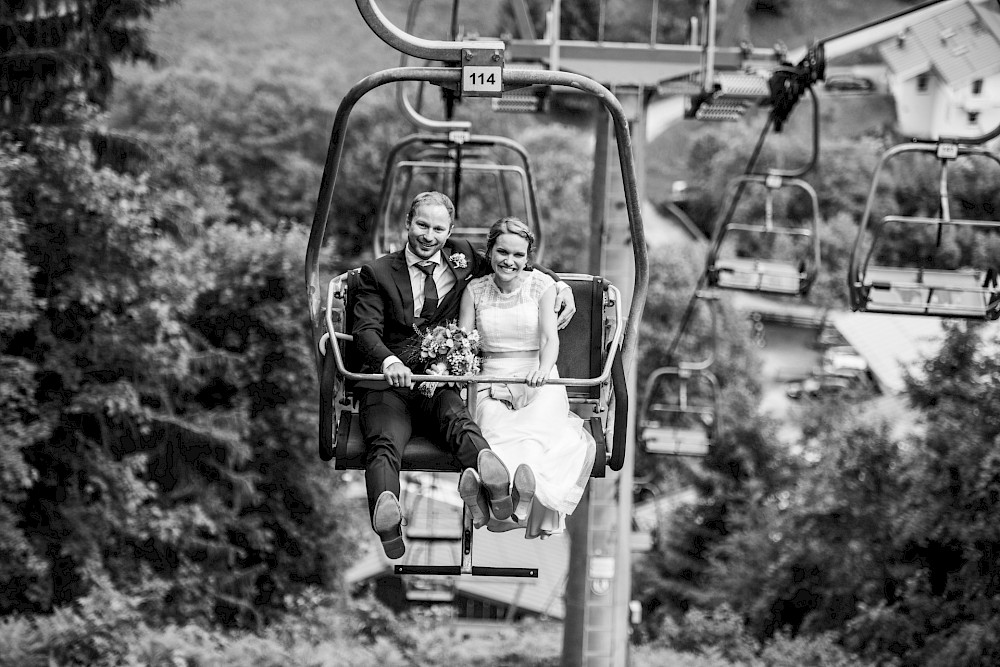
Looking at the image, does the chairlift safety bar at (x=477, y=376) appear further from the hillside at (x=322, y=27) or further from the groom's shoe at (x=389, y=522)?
the hillside at (x=322, y=27)

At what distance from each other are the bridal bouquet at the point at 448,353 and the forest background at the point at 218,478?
6257 millimetres

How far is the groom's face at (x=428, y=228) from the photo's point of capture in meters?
4.45

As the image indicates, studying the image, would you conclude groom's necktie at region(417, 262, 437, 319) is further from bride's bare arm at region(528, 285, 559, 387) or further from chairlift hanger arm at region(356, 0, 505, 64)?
chairlift hanger arm at region(356, 0, 505, 64)

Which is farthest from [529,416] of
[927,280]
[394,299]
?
[927,280]

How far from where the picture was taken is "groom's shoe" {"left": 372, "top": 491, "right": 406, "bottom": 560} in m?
3.99

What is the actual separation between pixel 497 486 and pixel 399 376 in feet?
1.53

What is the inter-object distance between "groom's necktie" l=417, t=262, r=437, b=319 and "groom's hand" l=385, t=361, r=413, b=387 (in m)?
0.49

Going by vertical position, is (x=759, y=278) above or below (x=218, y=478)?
above

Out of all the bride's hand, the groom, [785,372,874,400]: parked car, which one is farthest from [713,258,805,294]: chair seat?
[785,372,874,400]: parked car

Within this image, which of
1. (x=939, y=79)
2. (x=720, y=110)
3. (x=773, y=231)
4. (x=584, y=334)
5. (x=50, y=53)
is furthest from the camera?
(x=939, y=79)

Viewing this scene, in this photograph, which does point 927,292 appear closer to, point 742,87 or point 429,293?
point 742,87

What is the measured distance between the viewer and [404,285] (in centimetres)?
463

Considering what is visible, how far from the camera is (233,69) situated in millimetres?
36281

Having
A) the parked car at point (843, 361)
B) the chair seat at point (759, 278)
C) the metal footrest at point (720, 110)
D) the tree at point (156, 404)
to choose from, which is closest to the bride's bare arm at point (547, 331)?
the chair seat at point (759, 278)
